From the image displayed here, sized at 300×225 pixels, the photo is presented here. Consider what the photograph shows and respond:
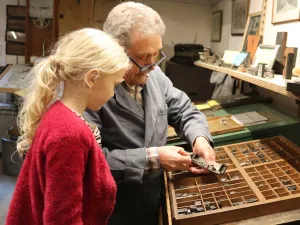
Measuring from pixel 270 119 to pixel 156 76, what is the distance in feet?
2.64

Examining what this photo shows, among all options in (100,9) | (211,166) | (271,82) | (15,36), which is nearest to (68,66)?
(211,166)

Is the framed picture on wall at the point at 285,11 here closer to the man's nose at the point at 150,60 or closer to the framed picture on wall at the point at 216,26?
the man's nose at the point at 150,60

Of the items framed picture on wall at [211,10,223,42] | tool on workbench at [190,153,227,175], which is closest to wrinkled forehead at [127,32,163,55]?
tool on workbench at [190,153,227,175]

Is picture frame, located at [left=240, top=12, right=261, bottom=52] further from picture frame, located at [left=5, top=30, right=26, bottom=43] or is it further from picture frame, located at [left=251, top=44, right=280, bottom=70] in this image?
picture frame, located at [left=5, top=30, right=26, bottom=43]

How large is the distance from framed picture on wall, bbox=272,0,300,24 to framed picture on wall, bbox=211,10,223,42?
1.32 metres

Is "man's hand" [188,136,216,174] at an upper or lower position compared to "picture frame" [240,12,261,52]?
lower

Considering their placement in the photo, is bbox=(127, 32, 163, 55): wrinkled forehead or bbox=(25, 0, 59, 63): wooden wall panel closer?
bbox=(127, 32, 163, 55): wrinkled forehead

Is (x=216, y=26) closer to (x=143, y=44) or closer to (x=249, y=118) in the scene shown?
(x=249, y=118)

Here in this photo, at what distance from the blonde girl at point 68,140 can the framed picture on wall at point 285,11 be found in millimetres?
1313

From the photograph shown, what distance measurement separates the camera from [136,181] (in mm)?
1074

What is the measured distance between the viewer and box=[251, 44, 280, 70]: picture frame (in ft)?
5.38

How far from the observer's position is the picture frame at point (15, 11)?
3672 mm

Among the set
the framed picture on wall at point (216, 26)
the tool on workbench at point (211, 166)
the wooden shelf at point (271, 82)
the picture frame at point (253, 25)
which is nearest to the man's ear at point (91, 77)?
the tool on workbench at point (211, 166)

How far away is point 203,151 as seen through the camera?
1.19 metres
